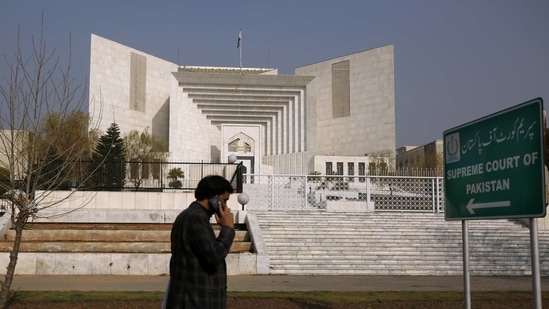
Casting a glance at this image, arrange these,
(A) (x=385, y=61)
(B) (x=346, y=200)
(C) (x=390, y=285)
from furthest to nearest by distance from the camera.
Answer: (A) (x=385, y=61)
(B) (x=346, y=200)
(C) (x=390, y=285)

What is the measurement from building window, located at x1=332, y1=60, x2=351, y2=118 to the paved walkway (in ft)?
124

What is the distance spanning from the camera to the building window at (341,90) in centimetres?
5041

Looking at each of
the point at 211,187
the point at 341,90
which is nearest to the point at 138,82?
the point at 341,90

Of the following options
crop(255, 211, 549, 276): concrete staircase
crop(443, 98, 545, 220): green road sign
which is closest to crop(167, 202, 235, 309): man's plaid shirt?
crop(443, 98, 545, 220): green road sign

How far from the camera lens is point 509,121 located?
4812 mm

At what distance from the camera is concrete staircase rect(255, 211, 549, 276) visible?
13938 mm

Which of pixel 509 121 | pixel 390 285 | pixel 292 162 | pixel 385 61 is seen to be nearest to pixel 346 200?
pixel 390 285

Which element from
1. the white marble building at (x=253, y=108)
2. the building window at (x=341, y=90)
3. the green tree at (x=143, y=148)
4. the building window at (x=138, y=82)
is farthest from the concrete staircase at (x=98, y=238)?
the building window at (x=341, y=90)

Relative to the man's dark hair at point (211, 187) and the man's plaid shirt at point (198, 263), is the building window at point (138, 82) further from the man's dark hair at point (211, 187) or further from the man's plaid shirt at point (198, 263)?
the man's plaid shirt at point (198, 263)

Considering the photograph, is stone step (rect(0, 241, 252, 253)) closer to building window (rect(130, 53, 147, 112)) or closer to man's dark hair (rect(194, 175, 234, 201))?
man's dark hair (rect(194, 175, 234, 201))

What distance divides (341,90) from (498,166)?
152ft

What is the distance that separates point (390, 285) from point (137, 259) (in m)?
5.42

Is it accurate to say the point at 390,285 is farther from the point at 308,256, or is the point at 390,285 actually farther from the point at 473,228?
the point at 473,228

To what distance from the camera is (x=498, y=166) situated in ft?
16.2
